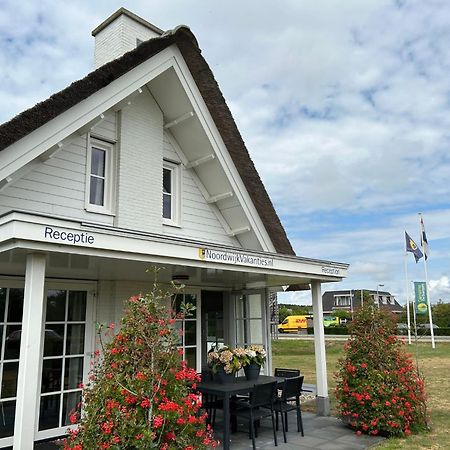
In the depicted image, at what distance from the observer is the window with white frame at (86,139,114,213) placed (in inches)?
297

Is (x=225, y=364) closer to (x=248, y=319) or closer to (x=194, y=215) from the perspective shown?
(x=248, y=319)

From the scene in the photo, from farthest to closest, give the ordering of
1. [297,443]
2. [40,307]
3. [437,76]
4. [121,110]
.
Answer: [437,76]
[121,110]
[297,443]
[40,307]

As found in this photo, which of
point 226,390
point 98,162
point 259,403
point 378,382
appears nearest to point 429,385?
point 378,382

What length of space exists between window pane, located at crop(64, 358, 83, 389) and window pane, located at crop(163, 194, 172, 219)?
2944mm

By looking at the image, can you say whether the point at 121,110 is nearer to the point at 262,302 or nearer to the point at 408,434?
the point at 262,302

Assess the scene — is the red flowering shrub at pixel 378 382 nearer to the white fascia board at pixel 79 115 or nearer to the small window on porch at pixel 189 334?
the small window on porch at pixel 189 334

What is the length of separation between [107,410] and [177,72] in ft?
19.4

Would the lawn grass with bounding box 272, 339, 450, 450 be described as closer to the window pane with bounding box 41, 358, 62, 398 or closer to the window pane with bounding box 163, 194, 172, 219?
the window pane with bounding box 163, 194, 172, 219

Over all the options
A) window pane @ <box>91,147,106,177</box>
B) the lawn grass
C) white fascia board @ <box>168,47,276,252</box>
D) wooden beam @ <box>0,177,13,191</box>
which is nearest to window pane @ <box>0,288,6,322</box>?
wooden beam @ <box>0,177,13,191</box>

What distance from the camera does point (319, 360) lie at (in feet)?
29.0

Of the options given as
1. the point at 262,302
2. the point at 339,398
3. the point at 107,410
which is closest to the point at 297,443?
the point at 339,398

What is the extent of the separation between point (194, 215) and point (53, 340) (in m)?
3.43

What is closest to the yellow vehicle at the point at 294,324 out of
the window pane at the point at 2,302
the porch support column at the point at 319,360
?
the porch support column at the point at 319,360

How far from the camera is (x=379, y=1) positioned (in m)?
6.29
